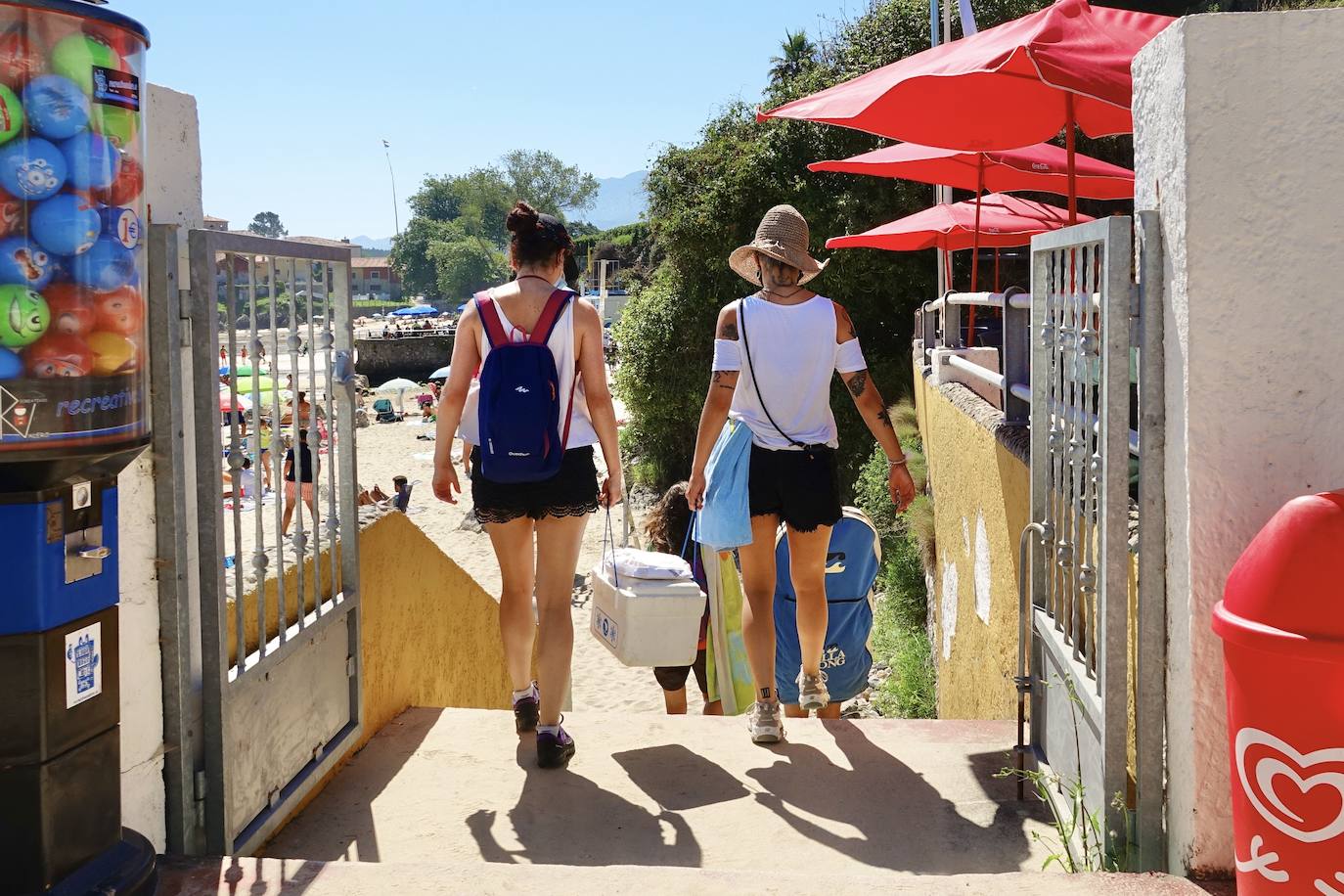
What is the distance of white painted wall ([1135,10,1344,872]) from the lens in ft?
7.63

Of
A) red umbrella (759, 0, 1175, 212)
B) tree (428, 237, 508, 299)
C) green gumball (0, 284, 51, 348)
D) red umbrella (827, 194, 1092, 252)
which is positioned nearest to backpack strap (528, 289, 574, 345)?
green gumball (0, 284, 51, 348)

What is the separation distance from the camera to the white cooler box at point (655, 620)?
169 inches

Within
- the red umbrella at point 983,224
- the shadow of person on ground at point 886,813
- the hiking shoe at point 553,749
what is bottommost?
the shadow of person on ground at point 886,813

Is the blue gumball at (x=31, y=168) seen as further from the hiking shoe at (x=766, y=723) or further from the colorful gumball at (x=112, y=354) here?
the hiking shoe at (x=766, y=723)

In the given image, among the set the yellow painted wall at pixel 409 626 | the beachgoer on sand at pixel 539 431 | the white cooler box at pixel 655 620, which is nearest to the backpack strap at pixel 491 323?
the beachgoer on sand at pixel 539 431

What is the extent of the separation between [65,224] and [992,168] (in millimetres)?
9328

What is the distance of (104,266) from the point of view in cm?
223

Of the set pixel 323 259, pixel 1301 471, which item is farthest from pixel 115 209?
pixel 1301 471

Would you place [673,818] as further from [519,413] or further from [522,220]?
[522,220]

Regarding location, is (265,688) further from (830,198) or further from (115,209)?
(830,198)

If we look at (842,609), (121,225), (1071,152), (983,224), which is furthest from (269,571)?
(983,224)

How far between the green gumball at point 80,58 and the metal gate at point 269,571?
0.52 m

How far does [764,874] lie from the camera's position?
2.64 m

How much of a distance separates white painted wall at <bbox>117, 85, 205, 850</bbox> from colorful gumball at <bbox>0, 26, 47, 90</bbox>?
1.75 ft
